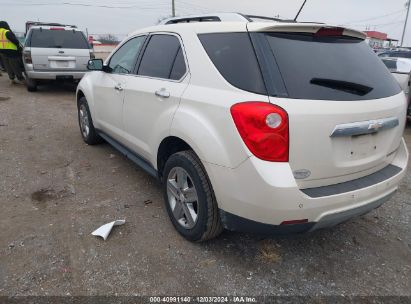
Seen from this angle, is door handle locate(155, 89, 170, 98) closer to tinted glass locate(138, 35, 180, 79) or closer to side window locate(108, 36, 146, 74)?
tinted glass locate(138, 35, 180, 79)

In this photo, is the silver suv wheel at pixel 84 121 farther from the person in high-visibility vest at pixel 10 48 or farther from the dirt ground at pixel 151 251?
the person in high-visibility vest at pixel 10 48

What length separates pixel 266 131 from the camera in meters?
2.08

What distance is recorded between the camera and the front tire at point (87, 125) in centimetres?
502

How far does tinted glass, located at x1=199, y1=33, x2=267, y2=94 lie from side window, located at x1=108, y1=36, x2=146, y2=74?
4.46 ft

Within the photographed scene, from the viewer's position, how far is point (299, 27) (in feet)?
7.63

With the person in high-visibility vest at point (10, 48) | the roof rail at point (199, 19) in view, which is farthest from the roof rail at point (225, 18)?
the person in high-visibility vest at point (10, 48)

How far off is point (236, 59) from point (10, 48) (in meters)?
10.1

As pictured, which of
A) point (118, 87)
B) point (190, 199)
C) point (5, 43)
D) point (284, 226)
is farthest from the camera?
point (5, 43)

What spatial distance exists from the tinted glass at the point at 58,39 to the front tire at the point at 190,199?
25.3ft

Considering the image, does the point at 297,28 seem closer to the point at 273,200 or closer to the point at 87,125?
the point at 273,200

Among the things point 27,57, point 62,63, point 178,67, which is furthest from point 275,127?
point 27,57

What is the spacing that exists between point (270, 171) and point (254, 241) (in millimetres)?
1092

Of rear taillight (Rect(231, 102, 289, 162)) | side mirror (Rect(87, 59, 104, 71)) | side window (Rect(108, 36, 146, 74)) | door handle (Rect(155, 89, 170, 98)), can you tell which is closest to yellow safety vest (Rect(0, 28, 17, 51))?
side mirror (Rect(87, 59, 104, 71))

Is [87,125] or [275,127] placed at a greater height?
[275,127]
